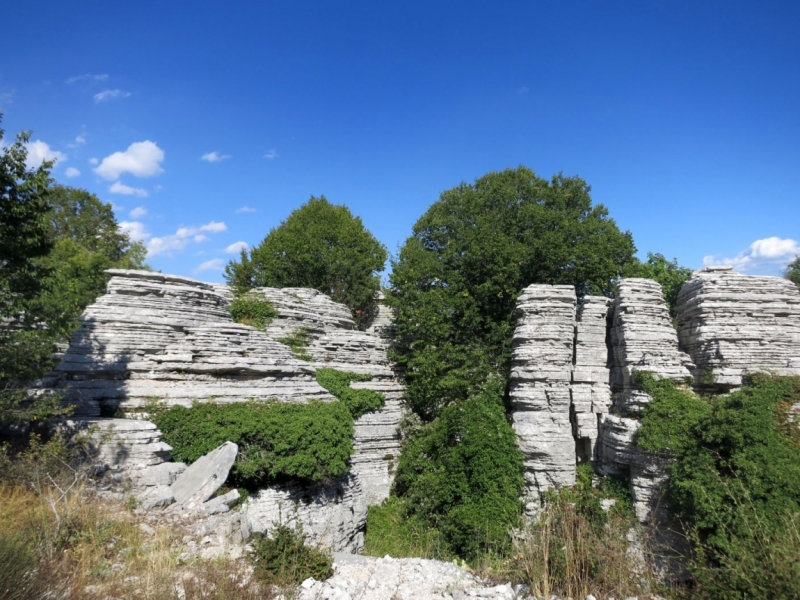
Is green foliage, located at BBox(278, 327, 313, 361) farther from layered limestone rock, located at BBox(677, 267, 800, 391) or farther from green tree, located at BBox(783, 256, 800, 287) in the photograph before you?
Result: green tree, located at BBox(783, 256, 800, 287)

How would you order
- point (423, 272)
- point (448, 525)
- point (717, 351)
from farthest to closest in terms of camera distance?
point (423, 272)
point (448, 525)
point (717, 351)

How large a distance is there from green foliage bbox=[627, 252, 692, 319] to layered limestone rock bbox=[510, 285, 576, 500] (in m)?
8.80

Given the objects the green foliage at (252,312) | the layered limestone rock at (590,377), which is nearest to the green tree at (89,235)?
the green foliage at (252,312)

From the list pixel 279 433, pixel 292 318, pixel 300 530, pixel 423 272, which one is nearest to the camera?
pixel 300 530

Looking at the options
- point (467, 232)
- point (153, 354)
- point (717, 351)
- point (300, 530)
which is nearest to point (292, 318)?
point (153, 354)

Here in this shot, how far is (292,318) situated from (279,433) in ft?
16.4

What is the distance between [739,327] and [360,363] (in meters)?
9.75

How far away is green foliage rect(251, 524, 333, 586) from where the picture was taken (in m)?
5.47

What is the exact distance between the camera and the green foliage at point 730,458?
7000 mm

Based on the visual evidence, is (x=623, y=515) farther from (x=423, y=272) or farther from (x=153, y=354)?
(x=153, y=354)

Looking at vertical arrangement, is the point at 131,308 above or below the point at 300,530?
above

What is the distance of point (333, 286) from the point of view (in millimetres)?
21797

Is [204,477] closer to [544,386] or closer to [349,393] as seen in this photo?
[349,393]

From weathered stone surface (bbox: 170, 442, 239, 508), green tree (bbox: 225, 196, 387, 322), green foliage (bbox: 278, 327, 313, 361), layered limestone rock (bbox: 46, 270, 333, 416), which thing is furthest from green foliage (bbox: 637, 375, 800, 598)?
green tree (bbox: 225, 196, 387, 322)
